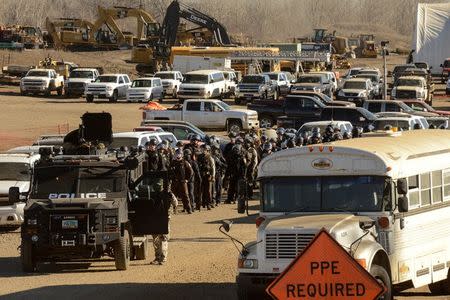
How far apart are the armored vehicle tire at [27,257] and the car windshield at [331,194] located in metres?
5.56

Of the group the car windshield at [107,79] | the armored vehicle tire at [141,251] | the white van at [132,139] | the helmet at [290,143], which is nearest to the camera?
the armored vehicle tire at [141,251]

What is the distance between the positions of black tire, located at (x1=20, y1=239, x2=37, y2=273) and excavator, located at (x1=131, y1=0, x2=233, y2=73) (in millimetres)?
65570

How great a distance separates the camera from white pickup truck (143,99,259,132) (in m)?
51.3

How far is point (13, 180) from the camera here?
26.5 meters

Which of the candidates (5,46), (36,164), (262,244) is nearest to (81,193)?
(36,164)

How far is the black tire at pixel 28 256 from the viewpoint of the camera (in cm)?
2036

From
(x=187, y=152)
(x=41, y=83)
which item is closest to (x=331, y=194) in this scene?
(x=187, y=152)

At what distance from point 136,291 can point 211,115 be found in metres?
34.0

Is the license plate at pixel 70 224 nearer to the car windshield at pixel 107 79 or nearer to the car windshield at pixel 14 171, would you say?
the car windshield at pixel 14 171

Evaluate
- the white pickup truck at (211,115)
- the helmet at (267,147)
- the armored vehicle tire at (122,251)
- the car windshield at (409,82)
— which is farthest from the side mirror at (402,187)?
the car windshield at (409,82)

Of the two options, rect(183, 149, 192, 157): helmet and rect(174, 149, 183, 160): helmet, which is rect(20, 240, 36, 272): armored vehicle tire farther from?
rect(183, 149, 192, 157): helmet

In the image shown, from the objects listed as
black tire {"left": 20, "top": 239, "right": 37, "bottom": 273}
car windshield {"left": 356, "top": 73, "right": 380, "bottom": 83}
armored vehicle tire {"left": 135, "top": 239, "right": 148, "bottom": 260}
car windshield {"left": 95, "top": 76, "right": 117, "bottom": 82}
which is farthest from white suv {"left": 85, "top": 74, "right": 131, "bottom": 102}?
black tire {"left": 20, "top": 239, "right": 37, "bottom": 273}

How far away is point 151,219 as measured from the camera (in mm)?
20953

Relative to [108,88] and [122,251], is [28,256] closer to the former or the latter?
[122,251]
